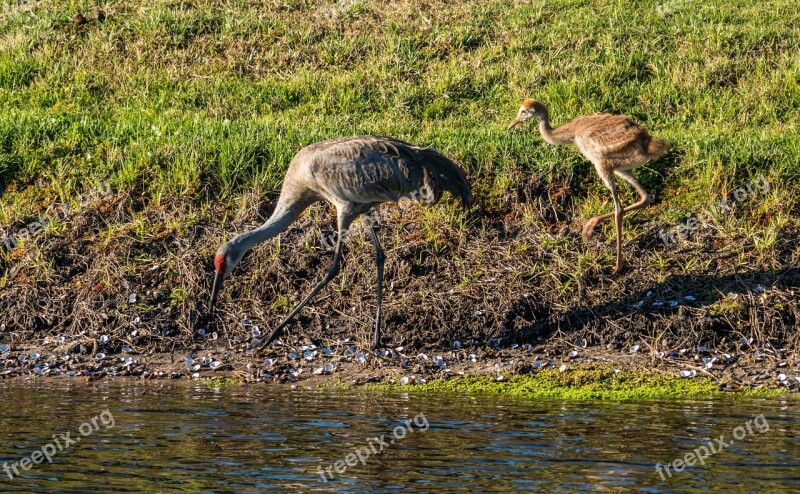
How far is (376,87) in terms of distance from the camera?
1311 cm

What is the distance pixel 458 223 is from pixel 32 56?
6.60 metres

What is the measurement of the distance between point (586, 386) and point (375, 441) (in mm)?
2044

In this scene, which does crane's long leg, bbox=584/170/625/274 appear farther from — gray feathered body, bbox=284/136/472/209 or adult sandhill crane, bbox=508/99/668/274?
gray feathered body, bbox=284/136/472/209

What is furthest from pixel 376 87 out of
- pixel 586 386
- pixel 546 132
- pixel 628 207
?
pixel 586 386

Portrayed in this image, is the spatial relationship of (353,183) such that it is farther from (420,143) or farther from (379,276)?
(420,143)

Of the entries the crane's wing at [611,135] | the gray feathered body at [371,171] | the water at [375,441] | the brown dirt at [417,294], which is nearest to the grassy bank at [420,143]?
the brown dirt at [417,294]

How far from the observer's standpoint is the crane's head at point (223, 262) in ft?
29.2

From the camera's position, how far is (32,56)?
14.1m

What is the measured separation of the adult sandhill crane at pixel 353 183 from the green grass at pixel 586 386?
36.4 inches

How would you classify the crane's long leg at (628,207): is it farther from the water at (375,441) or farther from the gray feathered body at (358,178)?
the water at (375,441)

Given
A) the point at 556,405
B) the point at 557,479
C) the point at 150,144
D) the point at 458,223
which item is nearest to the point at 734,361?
the point at 556,405

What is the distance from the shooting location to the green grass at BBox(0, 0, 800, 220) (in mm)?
10578

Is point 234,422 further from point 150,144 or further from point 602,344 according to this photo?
point 150,144

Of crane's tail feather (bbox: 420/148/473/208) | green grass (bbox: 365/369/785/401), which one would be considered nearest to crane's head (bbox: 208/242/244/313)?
green grass (bbox: 365/369/785/401)
